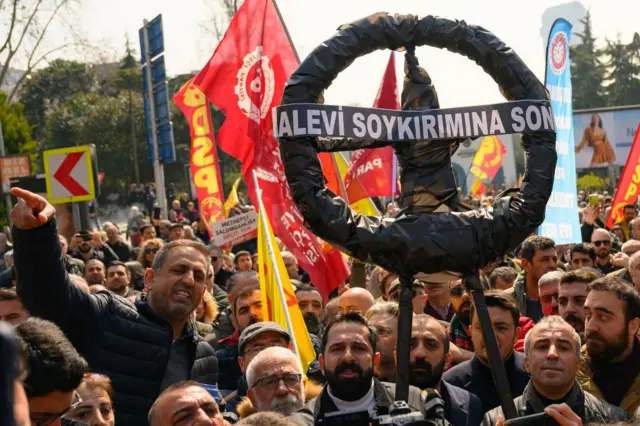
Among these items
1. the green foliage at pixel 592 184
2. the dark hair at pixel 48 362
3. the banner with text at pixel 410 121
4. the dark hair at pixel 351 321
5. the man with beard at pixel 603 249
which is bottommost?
the green foliage at pixel 592 184

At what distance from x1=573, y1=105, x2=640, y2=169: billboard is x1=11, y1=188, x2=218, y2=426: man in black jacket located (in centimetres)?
3630

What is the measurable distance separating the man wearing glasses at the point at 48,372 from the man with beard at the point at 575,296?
346cm

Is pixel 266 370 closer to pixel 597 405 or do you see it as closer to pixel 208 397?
pixel 208 397

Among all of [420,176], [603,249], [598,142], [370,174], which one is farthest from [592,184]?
[420,176]

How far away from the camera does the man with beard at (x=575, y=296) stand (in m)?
5.86

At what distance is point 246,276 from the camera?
7.66 meters

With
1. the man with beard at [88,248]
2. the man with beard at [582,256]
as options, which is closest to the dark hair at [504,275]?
the man with beard at [582,256]

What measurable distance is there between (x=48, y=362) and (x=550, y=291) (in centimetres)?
432

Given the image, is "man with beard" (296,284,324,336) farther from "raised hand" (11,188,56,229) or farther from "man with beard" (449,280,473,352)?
"raised hand" (11,188,56,229)

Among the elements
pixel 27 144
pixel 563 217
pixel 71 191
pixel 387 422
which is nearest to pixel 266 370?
pixel 387 422

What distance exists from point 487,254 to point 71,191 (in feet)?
25.7

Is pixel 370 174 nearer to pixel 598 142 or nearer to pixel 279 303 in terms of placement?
pixel 279 303

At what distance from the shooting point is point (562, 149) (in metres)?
8.70

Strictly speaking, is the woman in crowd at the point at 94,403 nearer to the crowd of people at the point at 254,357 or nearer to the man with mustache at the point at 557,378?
the crowd of people at the point at 254,357
